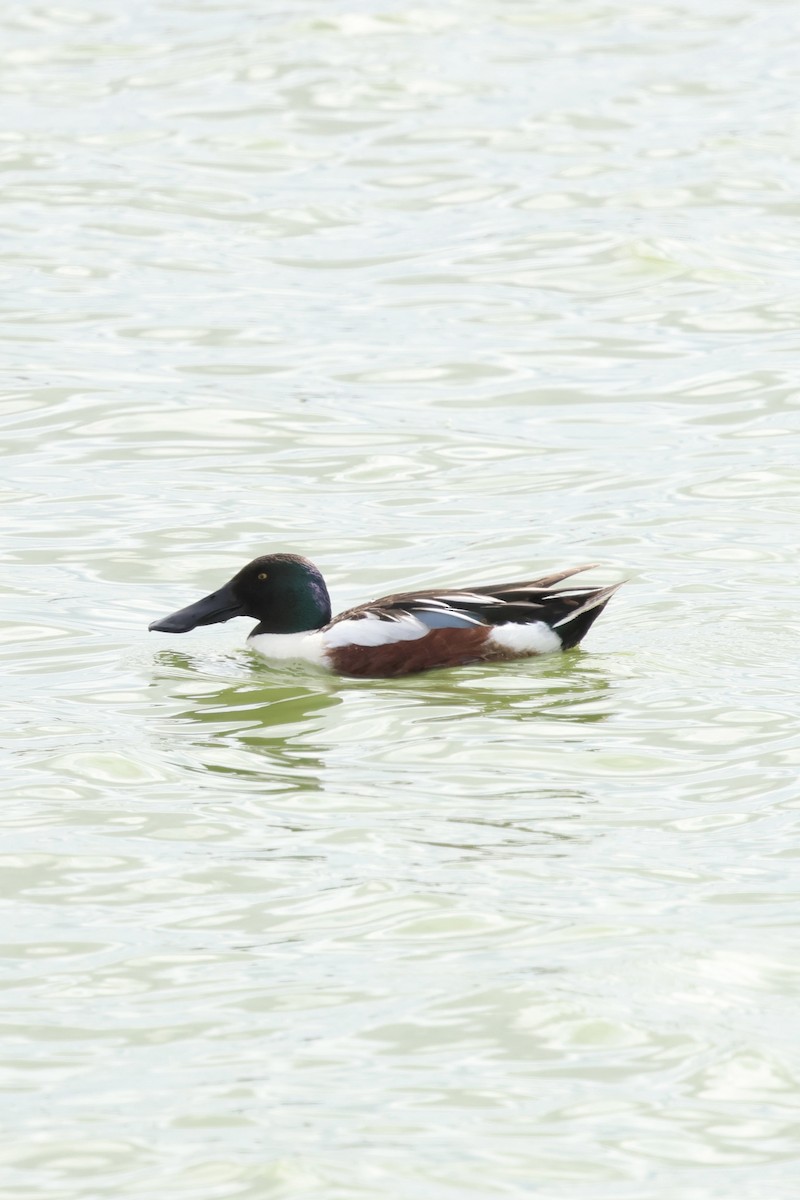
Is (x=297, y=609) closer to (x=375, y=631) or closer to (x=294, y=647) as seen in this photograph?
(x=294, y=647)

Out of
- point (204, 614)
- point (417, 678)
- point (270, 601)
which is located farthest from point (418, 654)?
point (204, 614)

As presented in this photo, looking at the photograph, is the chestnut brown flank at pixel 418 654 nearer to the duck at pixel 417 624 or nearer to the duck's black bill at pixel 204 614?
the duck at pixel 417 624

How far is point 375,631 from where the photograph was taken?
10367mm

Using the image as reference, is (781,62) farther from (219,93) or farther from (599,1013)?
(599,1013)

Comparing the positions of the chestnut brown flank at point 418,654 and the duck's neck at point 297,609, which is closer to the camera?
the chestnut brown flank at point 418,654

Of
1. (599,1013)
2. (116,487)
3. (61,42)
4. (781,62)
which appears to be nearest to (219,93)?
(61,42)

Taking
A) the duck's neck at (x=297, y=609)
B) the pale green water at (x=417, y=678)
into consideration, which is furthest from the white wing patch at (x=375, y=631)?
the duck's neck at (x=297, y=609)

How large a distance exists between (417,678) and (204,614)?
120cm

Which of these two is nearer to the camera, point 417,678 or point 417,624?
point 417,624

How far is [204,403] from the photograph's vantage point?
16047 millimetres

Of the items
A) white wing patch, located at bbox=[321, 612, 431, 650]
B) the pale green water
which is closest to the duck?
white wing patch, located at bbox=[321, 612, 431, 650]

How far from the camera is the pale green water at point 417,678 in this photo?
246 inches

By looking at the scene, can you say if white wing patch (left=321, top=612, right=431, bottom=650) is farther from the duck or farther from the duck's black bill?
the duck's black bill

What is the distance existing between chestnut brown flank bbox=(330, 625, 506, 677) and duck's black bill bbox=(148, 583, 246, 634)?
72 cm
